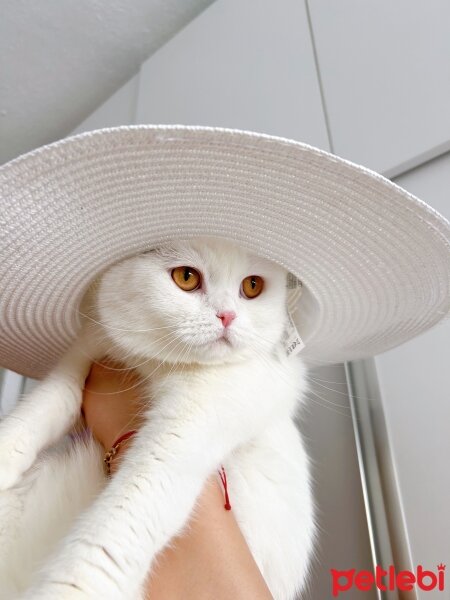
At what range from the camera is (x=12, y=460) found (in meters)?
0.68

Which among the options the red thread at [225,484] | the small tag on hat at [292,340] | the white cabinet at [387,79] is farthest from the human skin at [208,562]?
the white cabinet at [387,79]

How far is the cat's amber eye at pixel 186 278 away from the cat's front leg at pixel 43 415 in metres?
0.27

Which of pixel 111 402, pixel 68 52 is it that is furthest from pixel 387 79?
pixel 68 52

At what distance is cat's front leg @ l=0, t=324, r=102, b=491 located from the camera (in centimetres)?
68

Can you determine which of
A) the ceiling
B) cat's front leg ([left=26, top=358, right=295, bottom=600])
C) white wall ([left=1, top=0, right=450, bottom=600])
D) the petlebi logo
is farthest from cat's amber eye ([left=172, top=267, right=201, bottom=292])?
the ceiling

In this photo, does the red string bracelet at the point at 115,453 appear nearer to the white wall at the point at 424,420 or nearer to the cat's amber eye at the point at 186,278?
the cat's amber eye at the point at 186,278

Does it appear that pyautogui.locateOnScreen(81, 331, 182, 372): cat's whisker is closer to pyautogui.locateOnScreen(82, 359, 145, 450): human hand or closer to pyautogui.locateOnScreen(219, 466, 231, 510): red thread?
pyautogui.locateOnScreen(82, 359, 145, 450): human hand

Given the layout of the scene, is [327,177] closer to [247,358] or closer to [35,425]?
[247,358]

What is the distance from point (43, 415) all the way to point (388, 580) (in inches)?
28.2

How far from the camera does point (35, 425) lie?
0.74m

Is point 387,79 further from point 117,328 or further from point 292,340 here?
point 117,328

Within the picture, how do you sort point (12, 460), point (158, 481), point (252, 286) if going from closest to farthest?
1. point (158, 481)
2. point (12, 460)
3. point (252, 286)

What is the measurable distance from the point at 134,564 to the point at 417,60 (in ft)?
3.68

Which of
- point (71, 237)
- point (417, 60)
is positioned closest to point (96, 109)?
point (417, 60)
